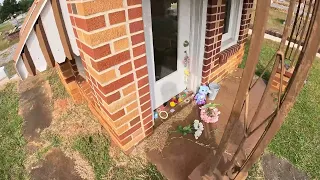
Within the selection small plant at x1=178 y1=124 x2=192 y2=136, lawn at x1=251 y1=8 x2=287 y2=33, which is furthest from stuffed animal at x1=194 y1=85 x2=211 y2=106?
lawn at x1=251 y1=8 x2=287 y2=33

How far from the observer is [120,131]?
7.03ft

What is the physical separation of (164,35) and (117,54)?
1.01 m

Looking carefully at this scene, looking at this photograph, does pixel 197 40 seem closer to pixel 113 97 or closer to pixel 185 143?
pixel 185 143

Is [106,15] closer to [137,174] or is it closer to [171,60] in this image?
[171,60]

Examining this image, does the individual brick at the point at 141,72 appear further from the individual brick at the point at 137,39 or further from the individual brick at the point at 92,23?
the individual brick at the point at 92,23

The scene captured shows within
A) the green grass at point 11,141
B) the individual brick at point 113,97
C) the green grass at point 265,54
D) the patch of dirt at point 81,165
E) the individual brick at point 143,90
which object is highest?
the individual brick at point 113,97

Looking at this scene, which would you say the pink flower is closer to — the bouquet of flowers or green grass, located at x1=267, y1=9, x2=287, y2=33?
the bouquet of flowers

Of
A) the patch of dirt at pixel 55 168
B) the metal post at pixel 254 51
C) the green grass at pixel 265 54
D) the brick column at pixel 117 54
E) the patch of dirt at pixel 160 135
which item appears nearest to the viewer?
the metal post at pixel 254 51

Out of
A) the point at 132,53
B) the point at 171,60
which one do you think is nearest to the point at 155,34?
the point at 171,60

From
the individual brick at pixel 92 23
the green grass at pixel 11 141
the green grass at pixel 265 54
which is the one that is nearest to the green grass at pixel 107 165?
the green grass at pixel 11 141

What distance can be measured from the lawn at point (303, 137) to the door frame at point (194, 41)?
141 centimetres

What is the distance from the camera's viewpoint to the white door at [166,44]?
7.49ft

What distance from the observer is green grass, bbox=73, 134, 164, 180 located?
7.07 feet

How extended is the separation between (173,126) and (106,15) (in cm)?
170
